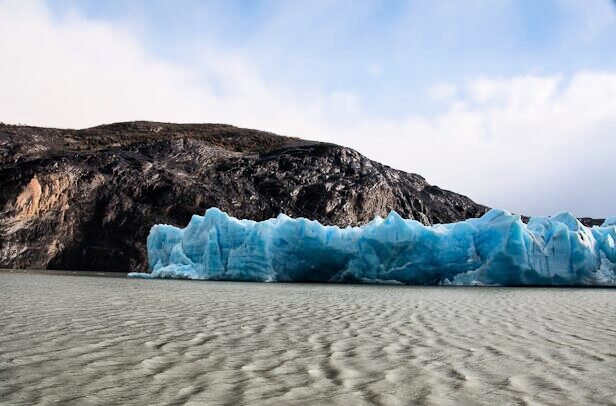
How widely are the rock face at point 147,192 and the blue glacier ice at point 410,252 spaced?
1644cm

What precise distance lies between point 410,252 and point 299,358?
1528 centimetres

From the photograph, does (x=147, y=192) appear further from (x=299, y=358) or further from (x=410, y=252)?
(x=299, y=358)

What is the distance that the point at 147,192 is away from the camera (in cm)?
4003

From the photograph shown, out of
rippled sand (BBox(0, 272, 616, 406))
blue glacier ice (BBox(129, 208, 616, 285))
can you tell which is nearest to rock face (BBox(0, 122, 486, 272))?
blue glacier ice (BBox(129, 208, 616, 285))

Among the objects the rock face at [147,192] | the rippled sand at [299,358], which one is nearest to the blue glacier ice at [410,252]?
the rippled sand at [299,358]

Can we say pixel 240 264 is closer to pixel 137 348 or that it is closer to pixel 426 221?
pixel 137 348

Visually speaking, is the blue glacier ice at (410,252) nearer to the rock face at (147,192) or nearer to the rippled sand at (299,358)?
the rippled sand at (299,358)

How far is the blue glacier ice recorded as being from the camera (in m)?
17.6

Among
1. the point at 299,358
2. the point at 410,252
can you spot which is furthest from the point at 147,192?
the point at 299,358

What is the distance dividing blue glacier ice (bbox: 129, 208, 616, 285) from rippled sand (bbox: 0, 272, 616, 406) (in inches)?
432

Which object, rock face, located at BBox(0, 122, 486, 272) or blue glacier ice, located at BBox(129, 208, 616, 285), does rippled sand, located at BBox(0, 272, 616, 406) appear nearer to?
blue glacier ice, located at BBox(129, 208, 616, 285)

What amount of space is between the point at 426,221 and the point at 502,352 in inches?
1608

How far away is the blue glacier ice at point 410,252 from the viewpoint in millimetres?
17578

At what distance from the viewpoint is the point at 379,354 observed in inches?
169
